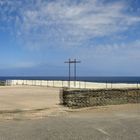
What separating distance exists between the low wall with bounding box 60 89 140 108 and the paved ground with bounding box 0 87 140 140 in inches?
29.5

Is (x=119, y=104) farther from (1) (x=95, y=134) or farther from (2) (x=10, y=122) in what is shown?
(1) (x=95, y=134)

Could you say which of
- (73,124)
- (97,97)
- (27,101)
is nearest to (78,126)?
(73,124)

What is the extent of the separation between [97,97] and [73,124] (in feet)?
25.6

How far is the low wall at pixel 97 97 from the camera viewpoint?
76.8 ft

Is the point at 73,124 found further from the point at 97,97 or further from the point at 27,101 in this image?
the point at 27,101

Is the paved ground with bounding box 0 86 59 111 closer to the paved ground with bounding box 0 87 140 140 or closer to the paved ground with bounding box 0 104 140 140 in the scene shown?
the paved ground with bounding box 0 87 140 140

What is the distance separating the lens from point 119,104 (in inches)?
987

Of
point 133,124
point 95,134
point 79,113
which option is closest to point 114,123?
point 133,124

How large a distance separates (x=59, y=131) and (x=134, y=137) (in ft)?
9.30

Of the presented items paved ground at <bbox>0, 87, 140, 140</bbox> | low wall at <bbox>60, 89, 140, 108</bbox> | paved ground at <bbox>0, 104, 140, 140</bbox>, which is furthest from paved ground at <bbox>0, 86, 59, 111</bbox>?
paved ground at <bbox>0, 104, 140, 140</bbox>

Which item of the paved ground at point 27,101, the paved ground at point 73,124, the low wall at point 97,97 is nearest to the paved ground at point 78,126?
the paved ground at point 73,124

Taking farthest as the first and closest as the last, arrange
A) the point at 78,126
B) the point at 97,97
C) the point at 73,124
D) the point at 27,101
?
the point at 27,101 < the point at 97,97 < the point at 73,124 < the point at 78,126

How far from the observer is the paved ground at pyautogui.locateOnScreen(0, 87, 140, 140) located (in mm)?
13773

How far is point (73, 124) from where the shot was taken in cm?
1664
